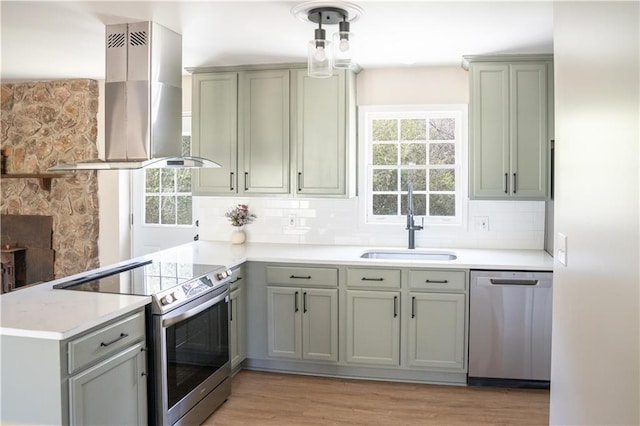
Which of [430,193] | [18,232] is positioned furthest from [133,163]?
[18,232]

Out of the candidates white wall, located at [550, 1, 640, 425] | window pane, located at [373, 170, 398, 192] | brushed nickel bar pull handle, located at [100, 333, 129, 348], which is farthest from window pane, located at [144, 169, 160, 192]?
white wall, located at [550, 1, 640, 425]

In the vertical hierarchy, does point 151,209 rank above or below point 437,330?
above

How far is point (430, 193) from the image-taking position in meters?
4.51

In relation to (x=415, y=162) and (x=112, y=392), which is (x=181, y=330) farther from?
(x=415, y=162)

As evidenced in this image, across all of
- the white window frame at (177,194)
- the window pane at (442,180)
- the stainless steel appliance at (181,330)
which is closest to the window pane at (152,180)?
the white window frame at (177,194)

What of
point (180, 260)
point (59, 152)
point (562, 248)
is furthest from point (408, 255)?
point (59, 152)

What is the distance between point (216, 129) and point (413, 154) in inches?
64.4

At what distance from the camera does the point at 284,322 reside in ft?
13.1

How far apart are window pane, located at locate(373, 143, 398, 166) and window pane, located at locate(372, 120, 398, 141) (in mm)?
60

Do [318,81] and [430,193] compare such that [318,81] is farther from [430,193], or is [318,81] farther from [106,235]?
[106,235]

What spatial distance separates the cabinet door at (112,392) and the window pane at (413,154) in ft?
8.89

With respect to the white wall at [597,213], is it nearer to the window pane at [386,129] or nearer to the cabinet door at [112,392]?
the cabinet door at [112,392]

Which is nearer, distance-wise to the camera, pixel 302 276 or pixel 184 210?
pixel 302 276

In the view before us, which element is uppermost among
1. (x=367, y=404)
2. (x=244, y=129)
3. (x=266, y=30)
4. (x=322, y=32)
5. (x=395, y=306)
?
(x=266, y=30)
